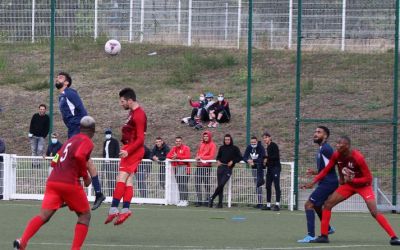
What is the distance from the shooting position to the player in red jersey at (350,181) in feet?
46.9

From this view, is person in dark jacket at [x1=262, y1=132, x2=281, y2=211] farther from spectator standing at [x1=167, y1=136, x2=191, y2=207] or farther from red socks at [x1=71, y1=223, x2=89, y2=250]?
red socks at [x1=71, y1=223, x2=89, y2=250]

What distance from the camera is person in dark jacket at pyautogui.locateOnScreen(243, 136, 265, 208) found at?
22.4 meters

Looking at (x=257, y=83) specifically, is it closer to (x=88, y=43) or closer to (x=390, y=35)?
(x=88, y=43)

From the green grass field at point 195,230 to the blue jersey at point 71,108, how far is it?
5.46ft

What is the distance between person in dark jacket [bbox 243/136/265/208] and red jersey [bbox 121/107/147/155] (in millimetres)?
8065

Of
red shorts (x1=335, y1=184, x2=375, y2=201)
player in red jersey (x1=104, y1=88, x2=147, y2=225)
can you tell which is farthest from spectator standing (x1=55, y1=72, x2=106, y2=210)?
red shorts (x1=335, y1=184, x2=375, y2=201)

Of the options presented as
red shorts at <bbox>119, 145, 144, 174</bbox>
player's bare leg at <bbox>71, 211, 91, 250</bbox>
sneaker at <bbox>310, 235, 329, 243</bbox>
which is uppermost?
red shorts at <bbox>119, 145, 144, 174</bbox>

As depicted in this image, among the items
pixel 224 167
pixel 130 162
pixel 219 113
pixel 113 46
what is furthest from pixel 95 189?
pixel 219 113

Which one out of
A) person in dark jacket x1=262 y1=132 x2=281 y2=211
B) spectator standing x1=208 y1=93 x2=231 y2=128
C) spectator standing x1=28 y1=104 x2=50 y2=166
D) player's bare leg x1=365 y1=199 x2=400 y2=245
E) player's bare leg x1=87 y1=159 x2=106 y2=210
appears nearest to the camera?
player's bare leg x1=87 y1=159 x2=106 y2=210

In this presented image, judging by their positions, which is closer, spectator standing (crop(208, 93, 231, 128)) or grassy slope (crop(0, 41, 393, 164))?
grassy slope (crop(0, 41, 393, 164))

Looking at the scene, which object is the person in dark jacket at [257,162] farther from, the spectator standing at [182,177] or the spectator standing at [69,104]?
the spectator standing at [69,104]

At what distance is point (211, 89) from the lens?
33.2 m

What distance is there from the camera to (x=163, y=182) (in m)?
22.9

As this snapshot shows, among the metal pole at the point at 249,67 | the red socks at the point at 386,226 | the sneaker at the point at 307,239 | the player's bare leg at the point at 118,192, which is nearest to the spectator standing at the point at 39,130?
the metal pole at the point at 249,67
